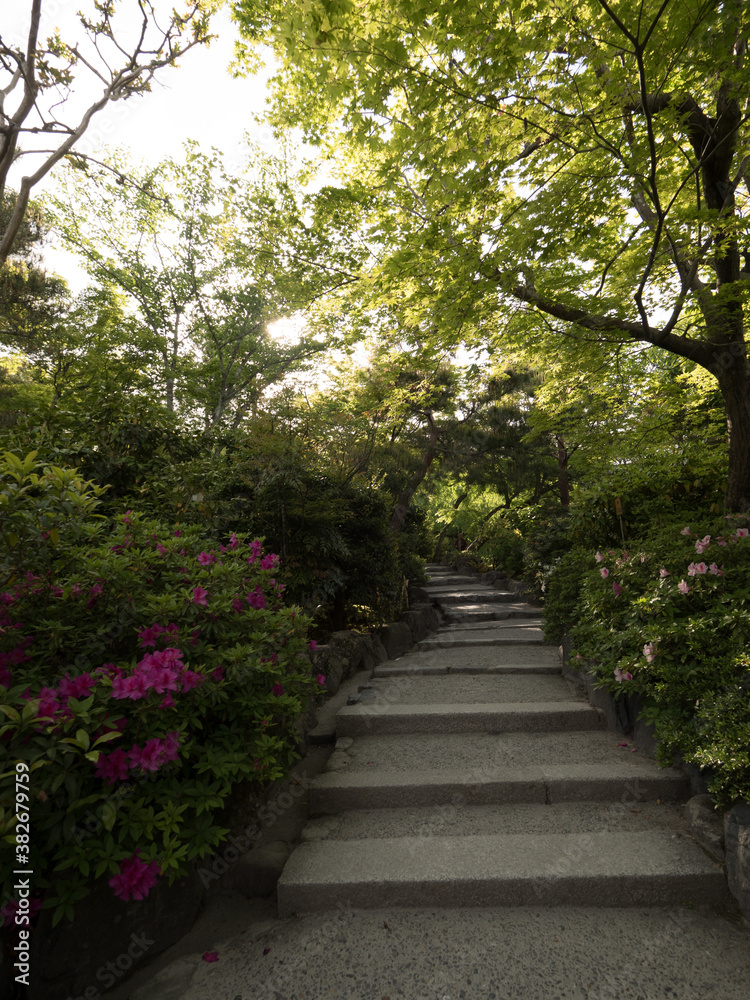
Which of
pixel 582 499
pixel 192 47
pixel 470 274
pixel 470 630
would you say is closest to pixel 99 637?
pixel 470 274

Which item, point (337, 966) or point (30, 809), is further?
point (337, 966)

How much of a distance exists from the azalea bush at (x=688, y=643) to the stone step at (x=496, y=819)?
1.17 feet

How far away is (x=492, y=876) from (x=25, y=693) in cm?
235

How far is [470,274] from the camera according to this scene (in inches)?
156

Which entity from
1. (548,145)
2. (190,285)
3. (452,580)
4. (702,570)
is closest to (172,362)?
(190,285)

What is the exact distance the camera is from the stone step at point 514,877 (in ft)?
7.09

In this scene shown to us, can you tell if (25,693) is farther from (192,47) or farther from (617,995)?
(192,47)

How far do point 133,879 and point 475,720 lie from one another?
267 cm

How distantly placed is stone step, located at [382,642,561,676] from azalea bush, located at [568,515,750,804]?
113 centimetres

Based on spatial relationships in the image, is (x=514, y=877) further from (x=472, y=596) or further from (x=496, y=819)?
(x=472, y=596)

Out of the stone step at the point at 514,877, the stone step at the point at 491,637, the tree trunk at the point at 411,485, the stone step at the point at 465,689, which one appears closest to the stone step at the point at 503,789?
the stone step at the point at 514,877

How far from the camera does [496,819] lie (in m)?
2.71

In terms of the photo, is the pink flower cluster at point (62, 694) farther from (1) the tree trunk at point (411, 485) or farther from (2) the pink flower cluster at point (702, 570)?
(1) the tree trunk at point (411, 485)

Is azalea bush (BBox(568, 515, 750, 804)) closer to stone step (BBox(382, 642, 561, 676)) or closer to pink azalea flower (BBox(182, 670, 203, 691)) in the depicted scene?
stone step (BBox(382, 642, 561, 676))
